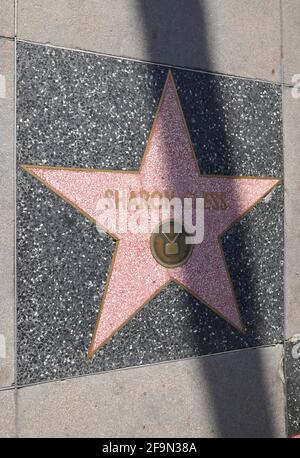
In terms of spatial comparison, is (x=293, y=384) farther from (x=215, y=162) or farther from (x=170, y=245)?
(x=215, y=162)

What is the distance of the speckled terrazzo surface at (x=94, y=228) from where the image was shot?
239 cm

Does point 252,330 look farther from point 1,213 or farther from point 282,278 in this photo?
point 1,213

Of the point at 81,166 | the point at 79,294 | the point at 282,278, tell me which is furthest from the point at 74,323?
the point at 282,278

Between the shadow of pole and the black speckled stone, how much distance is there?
13 cm

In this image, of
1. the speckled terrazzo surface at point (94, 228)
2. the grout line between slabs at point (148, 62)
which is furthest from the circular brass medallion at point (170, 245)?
the grout line between slabs at point (148, 62)

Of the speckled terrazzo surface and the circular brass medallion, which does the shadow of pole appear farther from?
the circular brass medallion

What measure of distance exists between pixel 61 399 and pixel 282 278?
140 cm

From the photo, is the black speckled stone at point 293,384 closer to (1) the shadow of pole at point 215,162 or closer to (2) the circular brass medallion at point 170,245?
(1) the shadow of pole at point 215,162

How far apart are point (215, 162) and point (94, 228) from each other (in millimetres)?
774

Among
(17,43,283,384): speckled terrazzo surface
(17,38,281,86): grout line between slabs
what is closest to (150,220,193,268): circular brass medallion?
(17,43,283,384): speckled terrazzo surface

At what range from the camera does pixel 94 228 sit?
2.51m

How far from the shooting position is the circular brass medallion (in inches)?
103

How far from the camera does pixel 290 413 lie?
292cm

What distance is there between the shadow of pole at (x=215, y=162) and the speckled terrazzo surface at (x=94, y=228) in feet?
0.05
